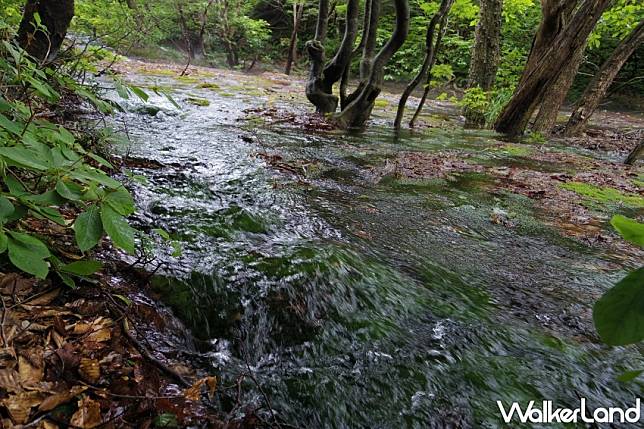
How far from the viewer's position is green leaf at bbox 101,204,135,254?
1198 millimetres

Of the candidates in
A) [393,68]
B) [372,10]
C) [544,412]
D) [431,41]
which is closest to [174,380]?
[544,412]

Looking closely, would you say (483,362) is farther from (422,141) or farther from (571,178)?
(422,141)

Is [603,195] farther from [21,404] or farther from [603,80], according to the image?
[21,404]

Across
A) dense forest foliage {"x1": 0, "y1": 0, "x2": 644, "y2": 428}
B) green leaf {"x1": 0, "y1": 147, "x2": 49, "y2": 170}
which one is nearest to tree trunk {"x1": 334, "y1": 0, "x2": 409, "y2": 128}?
dense forest foliage {"x1": 0, "y1": 0, "x2": 644, "y2": 428}

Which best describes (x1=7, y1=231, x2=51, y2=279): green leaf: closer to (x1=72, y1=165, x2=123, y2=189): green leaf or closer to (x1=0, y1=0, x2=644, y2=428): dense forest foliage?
(x1=0, y1=0, x2=644, y2=428): dense forest foliage

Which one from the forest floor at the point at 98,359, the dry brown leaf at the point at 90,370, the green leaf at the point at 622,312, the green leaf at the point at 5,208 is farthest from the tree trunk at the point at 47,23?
the green leaf at the point at 622,312

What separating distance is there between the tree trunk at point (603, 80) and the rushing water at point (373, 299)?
6228 mm

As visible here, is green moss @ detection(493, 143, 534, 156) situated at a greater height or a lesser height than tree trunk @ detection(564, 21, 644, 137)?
lesser

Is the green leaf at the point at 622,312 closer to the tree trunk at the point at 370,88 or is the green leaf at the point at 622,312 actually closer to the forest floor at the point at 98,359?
the forest floor at the point at 98,359

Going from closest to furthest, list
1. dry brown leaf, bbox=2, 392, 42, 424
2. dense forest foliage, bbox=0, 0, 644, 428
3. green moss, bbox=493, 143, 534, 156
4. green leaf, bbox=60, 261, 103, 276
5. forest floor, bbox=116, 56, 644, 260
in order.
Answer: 1. dry brown leaf, bbox=2, 392, 42, 424
2. dense forest foliage, bbox=0, 0, 644, 428
3. green leaf, bbox=60, 261, 103, 276
4. forest floor, bbox=116, 56, 644, 260
5. green moss, bbox=493, 143, 534, 156

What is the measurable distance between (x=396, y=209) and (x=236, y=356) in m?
2.23

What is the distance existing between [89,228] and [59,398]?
52 cm

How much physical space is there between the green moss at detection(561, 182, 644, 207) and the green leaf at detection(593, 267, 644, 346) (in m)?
4.59

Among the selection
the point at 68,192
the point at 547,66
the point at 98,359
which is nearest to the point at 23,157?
the point at 68,192
